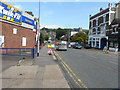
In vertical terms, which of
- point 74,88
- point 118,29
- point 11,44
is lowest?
point 74,88

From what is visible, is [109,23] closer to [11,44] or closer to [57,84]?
[11,44]

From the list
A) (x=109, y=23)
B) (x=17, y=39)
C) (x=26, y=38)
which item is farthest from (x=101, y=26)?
(x=17, y=39)

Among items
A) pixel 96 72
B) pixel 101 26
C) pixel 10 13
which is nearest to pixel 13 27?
pixel 10 13

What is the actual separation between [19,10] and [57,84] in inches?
703

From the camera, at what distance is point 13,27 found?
64.8 feet

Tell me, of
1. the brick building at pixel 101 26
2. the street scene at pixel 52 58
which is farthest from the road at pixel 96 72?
the brick building at pixel 101 26

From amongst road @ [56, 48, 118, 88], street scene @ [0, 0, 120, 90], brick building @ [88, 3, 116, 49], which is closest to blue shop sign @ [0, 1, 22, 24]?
street scene @ [0, 0, 120, 90]

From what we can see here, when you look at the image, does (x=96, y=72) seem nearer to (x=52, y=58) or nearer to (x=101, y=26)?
(x=52, y=58)

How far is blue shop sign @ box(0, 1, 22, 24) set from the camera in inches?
668

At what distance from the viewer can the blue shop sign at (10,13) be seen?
17.0 m

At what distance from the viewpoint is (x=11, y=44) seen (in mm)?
19609

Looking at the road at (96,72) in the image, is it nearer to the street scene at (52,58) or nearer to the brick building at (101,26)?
the street scene at (52,58)

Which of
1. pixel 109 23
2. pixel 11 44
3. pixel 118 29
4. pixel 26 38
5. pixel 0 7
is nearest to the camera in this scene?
pixel 0 7

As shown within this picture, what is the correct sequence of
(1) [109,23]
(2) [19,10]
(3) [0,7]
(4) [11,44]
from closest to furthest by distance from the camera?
1. (3) [0,7]
2. (4) [11,44]
3. (2) [19,10]
4. (1) [109,23]
